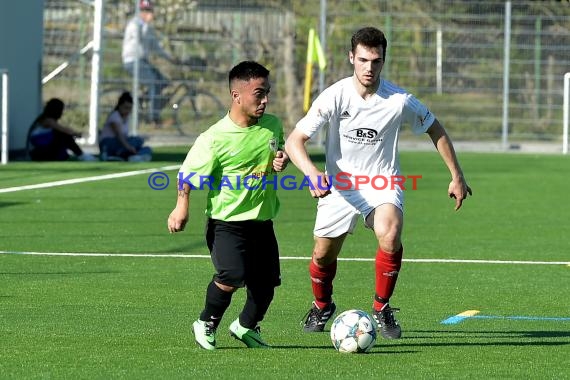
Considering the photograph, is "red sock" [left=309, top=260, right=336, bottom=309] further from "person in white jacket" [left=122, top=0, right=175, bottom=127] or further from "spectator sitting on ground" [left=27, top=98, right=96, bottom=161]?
"person in white jacket" [left=122, top=0, right=175, bottom=127]

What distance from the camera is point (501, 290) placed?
1049 centimetres

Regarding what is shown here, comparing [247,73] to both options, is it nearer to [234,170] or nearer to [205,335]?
[234,170]

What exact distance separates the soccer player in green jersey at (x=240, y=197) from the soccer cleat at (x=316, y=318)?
77cm

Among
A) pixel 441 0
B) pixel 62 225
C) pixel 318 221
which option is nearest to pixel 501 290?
pixel 318 221

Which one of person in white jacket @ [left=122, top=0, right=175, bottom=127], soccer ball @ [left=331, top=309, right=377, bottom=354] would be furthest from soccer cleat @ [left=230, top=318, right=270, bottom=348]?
person in white jacket @ [left=122, top=0, right=175, bottom=127]

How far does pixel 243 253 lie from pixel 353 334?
75cm

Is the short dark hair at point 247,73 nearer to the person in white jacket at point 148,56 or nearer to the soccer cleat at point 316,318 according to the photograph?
the soccer cleat at point 316,318

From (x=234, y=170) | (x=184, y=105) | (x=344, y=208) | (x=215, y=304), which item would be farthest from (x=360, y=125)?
(x=184, y=105)

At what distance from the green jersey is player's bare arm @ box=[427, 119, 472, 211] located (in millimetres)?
1248

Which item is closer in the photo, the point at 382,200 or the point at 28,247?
the point at 382,200

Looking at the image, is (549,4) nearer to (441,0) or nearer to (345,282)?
(441,0)

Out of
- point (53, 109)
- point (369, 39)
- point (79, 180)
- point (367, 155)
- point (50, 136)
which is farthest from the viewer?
point (50, 136)

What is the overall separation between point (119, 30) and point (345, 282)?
2060cm

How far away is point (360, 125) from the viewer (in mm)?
8469
